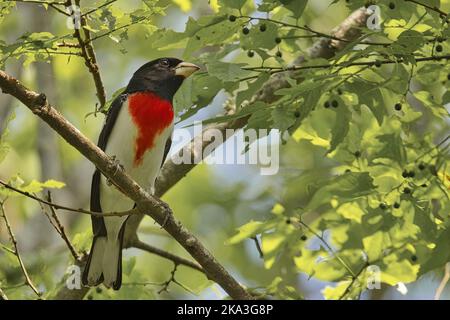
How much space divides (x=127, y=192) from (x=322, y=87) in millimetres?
1137

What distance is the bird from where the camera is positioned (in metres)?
5.60

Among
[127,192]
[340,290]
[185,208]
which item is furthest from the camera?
[185,208]

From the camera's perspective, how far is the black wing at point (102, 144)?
18.6 feet

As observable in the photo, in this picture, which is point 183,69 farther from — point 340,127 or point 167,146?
point 340,127

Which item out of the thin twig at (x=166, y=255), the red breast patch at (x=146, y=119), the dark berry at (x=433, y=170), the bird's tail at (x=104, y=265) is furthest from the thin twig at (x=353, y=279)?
the red breast patch at (x=146, y=119)

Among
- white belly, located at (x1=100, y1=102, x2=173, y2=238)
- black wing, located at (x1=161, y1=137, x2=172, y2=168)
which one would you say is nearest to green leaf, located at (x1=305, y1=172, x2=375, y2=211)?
white belly, located at (x1=100, y1=102, x2=173, y2=238)

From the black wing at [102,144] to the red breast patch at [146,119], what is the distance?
0.08m

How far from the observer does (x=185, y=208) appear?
1002 cm

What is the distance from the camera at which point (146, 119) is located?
5609 mm

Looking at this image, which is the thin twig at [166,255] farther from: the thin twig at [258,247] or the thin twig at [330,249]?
the thin twig at [330,249]

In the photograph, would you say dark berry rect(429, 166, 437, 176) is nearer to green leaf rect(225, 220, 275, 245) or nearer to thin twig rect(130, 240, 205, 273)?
green leaf rect(225, 220, 275, 245)
